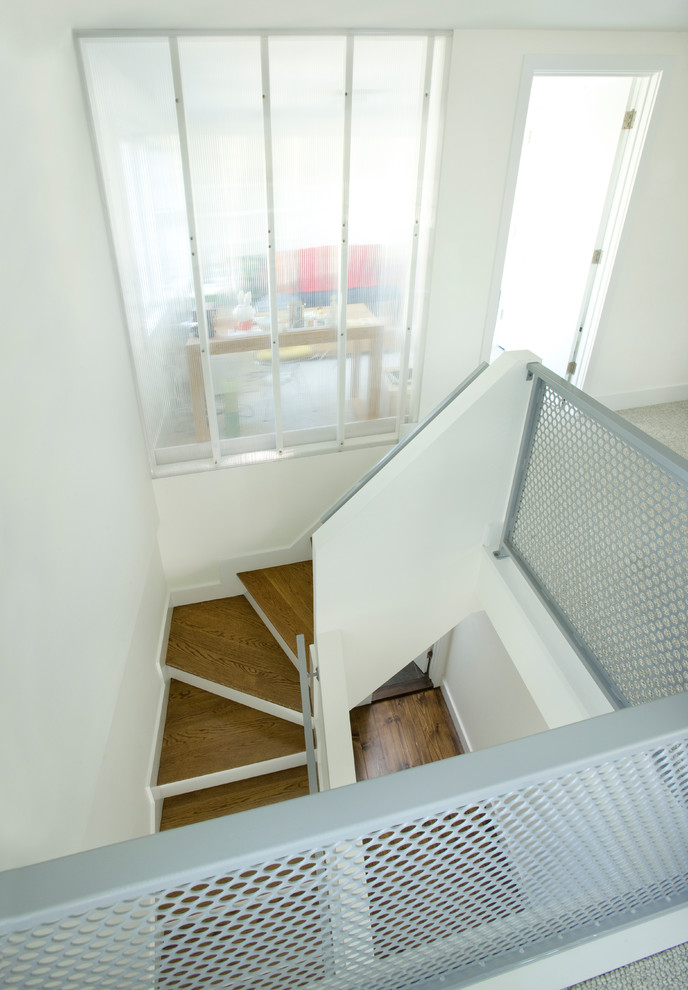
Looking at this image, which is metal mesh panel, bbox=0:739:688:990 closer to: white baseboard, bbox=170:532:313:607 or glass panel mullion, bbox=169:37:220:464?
glass panel mullion, bbox=169:37:220:464

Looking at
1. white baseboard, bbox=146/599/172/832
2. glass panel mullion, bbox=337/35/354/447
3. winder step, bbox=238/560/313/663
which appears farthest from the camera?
winder step, bbox=238/560/313/663

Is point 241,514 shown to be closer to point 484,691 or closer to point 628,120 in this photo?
point 484,691

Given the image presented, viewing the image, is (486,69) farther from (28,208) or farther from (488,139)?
(28,208)

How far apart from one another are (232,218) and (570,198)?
2.35m

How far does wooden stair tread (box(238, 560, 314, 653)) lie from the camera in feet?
12.1


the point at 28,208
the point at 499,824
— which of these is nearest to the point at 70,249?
the point at 28,208

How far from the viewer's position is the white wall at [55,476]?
1.66 m

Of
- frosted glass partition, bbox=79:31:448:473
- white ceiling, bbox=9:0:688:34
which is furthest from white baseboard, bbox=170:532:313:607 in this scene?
white ceiling, bbox=9:0:688:34

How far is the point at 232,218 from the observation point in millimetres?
2984

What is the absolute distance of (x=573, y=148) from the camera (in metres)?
3.79

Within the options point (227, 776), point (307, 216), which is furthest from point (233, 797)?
point (307, 216)

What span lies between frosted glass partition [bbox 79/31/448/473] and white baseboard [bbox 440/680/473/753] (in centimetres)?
321

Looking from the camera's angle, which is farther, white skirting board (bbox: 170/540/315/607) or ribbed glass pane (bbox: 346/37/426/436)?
white skirting board (bbox: 170/540/315/607)

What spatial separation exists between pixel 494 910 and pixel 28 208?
7.65 ft
